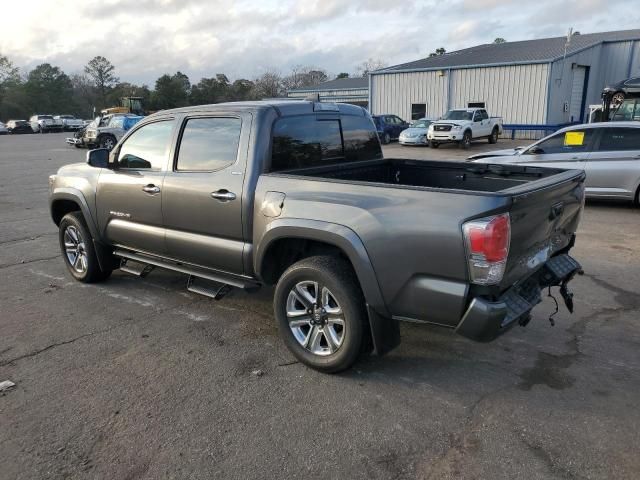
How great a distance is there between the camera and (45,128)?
178 ft

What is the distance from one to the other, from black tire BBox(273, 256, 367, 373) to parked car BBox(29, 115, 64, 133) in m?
58.9

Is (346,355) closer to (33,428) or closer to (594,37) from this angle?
(33,428)

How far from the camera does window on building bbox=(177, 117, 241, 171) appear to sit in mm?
4180

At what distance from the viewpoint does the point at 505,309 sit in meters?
3.02

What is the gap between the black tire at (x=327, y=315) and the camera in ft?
11.5

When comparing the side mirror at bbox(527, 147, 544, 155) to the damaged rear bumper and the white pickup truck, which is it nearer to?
the damaged rear bumper

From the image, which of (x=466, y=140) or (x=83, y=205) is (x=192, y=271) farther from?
(x=466, y=140)

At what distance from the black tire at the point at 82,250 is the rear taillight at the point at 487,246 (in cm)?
423

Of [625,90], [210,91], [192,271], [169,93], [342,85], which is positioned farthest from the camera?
[210,91]

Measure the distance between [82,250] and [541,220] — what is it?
188 inches

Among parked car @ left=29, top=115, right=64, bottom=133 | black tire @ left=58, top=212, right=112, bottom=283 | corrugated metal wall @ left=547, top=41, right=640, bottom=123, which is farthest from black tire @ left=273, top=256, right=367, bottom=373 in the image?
parked car @ left=29, top=115, right=64, bottom=133

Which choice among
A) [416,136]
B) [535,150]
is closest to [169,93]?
[416,136]

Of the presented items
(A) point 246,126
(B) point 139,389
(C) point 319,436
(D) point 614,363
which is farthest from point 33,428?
(D) point 614,363

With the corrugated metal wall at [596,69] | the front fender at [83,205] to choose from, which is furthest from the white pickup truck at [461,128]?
the front fender at [83,205]
